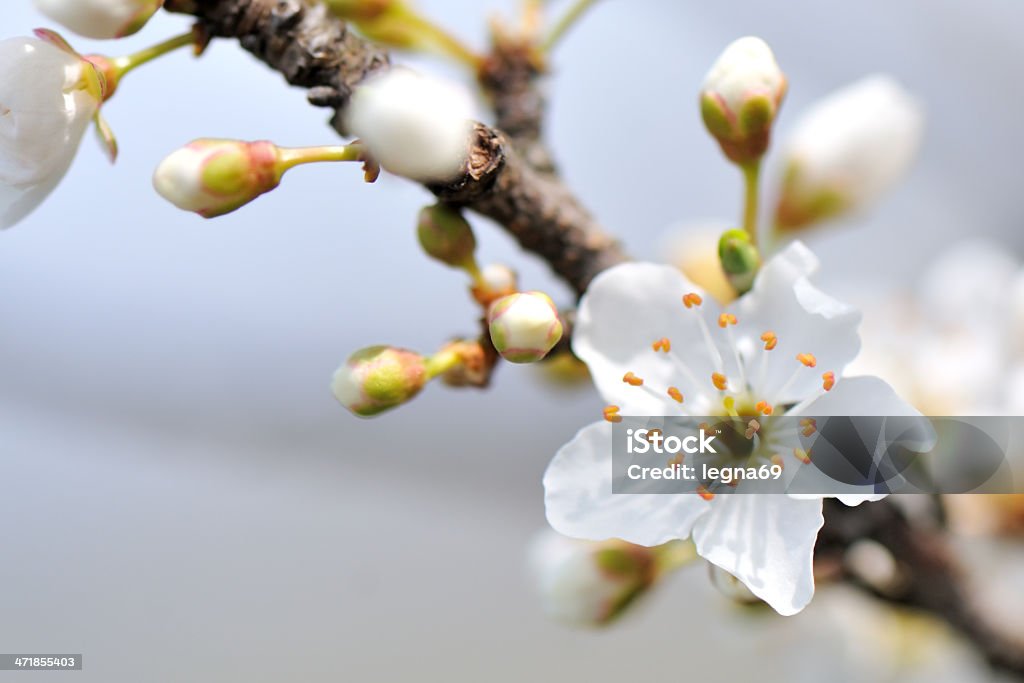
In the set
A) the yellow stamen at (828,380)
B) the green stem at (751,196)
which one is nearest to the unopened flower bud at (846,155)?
the green stem at (751,196)

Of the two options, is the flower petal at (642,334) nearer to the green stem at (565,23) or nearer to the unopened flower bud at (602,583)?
the unopened flower bud at (602,583)

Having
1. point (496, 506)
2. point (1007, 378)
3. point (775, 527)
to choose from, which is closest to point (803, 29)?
point (496, 506)

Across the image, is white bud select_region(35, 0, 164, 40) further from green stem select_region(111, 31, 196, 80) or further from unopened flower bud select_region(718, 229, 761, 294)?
unopened flower bud select_region(718, 229, 761, 294)

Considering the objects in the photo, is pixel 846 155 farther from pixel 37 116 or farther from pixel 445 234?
pixel 37 116

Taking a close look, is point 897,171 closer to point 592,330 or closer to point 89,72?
point 592,330

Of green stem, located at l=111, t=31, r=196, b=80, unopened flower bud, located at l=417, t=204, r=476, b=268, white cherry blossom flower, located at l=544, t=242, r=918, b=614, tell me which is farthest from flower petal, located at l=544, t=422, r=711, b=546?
green stem, located at l=111, t=31, r=196, b=80

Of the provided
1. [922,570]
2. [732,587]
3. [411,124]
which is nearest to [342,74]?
[411,124]
